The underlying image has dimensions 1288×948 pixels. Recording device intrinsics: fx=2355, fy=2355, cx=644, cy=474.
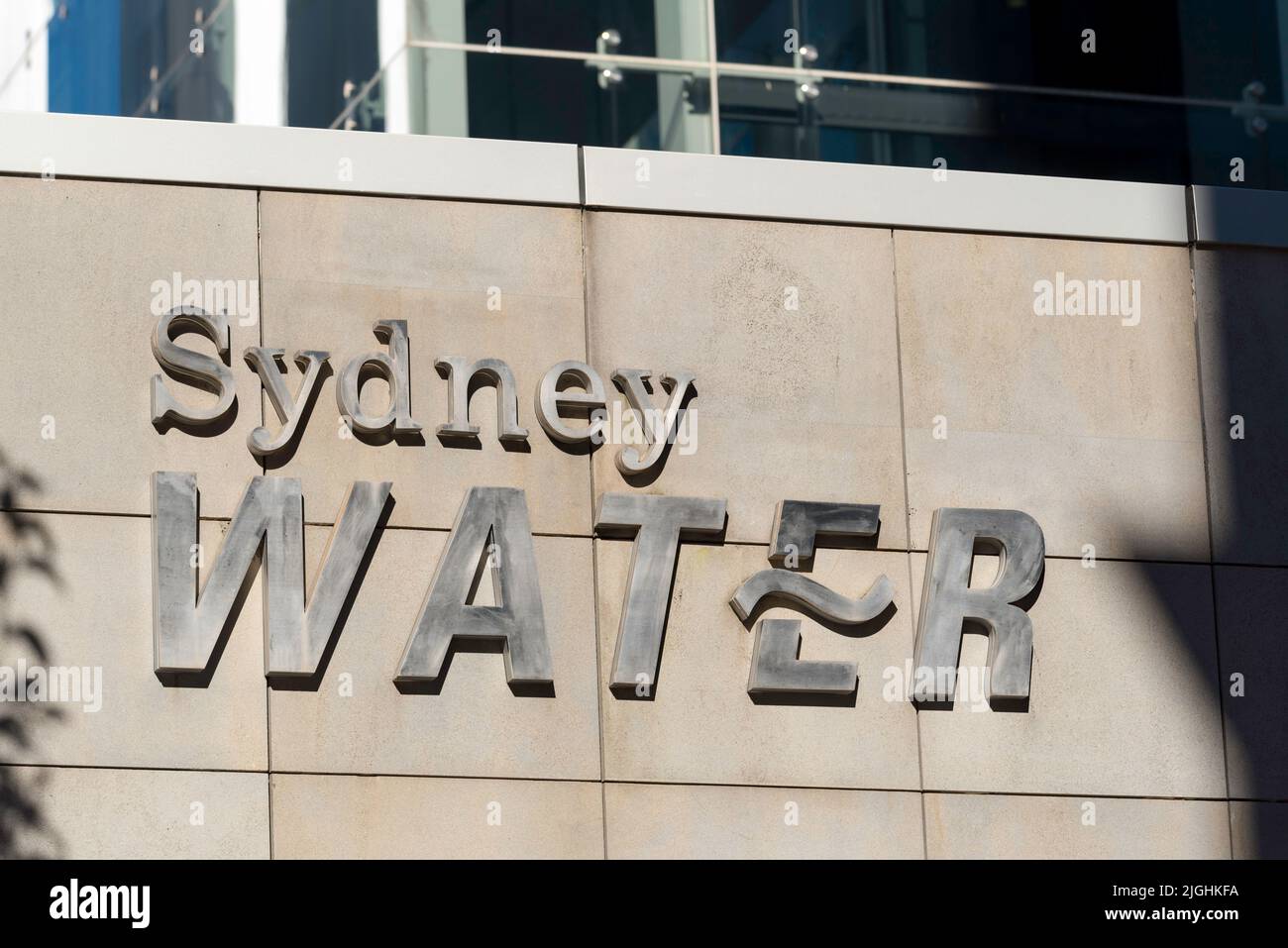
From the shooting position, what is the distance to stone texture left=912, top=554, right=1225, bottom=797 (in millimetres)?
12852

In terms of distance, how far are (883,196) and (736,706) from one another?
10.3 feet

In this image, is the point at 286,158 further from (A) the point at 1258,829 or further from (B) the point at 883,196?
Result: (A) the point at 1258,829

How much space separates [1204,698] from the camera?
43.7ft

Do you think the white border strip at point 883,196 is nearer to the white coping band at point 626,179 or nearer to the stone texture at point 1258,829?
the white coping band at point 626,179

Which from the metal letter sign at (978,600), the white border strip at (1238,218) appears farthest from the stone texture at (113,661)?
the white border strip at (1238,218)

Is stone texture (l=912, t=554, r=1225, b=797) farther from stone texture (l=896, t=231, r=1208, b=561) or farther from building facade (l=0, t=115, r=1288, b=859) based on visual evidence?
stone texture (l=896, t=231, r=1208, b=561)

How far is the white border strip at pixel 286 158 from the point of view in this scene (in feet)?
40.2

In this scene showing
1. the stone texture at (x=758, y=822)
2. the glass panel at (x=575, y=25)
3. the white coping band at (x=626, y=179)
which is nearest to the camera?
the stone texture at (x=758, y=822)

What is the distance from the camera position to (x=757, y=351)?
13.1 meters

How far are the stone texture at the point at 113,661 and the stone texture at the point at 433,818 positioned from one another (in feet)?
1.10

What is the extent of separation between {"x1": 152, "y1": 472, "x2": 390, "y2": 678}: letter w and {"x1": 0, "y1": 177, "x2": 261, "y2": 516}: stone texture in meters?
0.15

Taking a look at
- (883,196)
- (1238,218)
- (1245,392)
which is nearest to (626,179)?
(883,196)

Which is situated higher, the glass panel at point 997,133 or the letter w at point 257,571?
the glass panel at point 997,133
